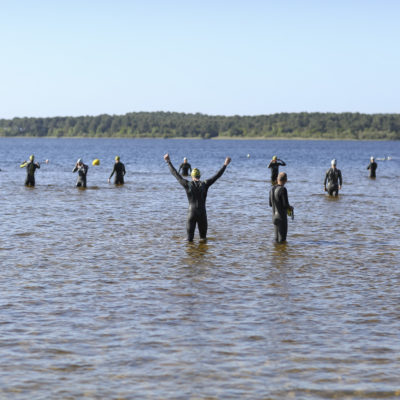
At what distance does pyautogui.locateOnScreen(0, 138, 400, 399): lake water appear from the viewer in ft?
24.4

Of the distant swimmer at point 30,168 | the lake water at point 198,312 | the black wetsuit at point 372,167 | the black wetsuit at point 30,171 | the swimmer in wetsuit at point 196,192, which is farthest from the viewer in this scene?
the black wetsuit at point 372,167

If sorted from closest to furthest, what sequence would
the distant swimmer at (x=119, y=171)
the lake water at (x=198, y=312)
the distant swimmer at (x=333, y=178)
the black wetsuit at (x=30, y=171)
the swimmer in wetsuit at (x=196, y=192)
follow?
the lake water at (x=198, y=312) < the swimmer in wetsuit at (x=196, y=192) < the distant swimmer at (x=333, y=178) < the black wetsuit at (x=30, y=171) < the distant swimmer at (x=119, y=171)

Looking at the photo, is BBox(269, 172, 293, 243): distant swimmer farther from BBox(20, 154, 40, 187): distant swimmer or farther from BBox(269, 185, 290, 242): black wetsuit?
BBox(20, 154, 40, 187): distant swimmer

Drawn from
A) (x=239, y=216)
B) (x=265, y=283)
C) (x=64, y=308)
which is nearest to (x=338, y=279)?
(x=265, y=283)

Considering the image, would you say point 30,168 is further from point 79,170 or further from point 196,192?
point 196,192

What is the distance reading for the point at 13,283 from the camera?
12109mm

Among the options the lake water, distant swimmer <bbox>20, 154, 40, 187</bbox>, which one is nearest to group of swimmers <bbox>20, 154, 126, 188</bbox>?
distant swimmer <bbox>20, 154, 40, 187</bbox>

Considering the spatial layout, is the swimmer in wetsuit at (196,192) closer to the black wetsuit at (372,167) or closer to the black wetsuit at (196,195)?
the black wetsuit at (196,195)

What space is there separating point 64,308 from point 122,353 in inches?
94.4

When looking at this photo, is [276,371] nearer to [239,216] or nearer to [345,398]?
[345,398]

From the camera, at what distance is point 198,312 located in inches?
403

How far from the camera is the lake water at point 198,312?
743 centimetres

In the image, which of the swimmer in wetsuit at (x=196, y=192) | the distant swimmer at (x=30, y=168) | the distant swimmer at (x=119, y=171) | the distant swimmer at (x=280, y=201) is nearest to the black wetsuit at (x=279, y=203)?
the distant swimmer at (x=280, y=201)

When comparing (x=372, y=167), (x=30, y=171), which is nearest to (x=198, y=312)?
(x=30, y=171)
